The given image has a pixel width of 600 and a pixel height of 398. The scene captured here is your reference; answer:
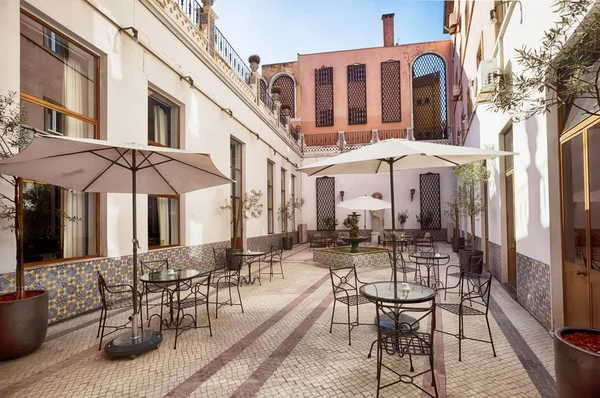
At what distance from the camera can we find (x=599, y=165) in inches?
111

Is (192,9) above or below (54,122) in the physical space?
above

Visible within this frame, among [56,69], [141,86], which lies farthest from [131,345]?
[141,86]

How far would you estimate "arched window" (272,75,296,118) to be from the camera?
17859 millimetres

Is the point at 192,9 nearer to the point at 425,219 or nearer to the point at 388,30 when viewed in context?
the point at 425,219

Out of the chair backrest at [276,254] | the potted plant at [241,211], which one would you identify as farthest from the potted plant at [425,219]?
the potted plant at [241,211]

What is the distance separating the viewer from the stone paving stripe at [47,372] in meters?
2.49

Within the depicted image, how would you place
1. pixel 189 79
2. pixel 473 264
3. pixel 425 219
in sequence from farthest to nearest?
1. pixel 425 219
2. pixel 189 79
3. pixel 473 264

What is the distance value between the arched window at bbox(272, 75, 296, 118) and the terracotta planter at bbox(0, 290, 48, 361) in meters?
15.8

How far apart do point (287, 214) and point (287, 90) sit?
323 inches

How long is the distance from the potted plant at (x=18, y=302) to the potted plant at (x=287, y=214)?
9.48 meters

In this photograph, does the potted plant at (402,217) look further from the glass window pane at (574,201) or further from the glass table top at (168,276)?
the glass table top at (168,276)

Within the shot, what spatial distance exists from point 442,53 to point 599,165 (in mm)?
15772

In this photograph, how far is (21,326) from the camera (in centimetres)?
298

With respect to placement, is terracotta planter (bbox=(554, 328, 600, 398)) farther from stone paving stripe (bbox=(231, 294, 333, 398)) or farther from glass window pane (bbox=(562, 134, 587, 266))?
stone paving stripe (bbox=(231, 294, 333, 398))
